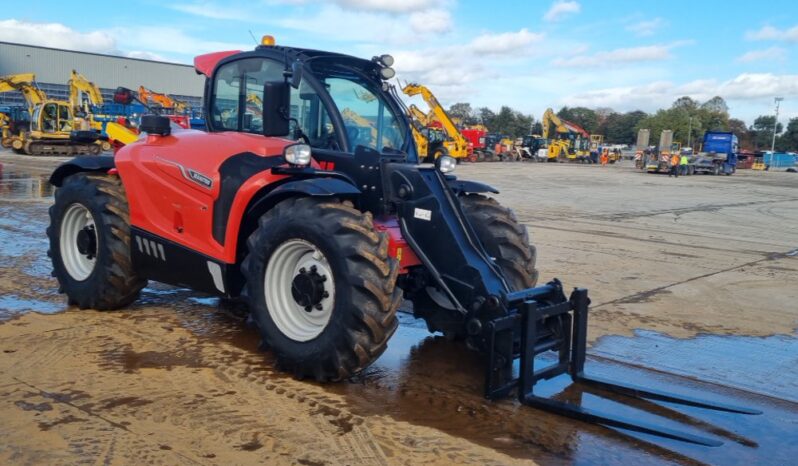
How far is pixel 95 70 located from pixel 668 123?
274ft

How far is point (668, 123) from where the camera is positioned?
362 ft

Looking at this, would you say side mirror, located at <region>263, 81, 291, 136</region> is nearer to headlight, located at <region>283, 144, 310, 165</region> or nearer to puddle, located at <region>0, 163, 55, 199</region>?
headlight, located at <region>283, 144, 310, 165</region>

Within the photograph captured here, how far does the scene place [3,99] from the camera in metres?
55.6

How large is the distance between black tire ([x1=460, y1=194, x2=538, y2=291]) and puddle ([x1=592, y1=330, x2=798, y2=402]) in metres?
1.03

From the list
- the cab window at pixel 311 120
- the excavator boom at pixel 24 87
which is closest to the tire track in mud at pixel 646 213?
the cab window at pixel 311 120

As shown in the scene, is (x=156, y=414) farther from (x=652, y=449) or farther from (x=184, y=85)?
(x=184, y=85)

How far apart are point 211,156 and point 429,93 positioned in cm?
3542

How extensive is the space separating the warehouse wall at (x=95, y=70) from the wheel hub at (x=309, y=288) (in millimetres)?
60418

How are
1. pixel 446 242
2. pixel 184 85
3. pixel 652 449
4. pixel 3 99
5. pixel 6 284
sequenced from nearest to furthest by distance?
pixel 652 449
pixel 446 242
pixel 6 284
pixel 3 99
pixel 184 85

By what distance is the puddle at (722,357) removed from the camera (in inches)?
206

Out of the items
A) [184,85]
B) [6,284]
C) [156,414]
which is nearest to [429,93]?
[6,284]

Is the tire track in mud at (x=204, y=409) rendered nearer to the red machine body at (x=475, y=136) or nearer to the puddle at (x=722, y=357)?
the puddle at (x=722, y=357)

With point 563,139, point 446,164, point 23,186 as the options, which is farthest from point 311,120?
point 563,139

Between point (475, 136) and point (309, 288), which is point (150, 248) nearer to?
point (309, 288)
